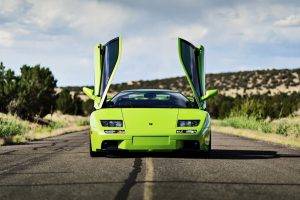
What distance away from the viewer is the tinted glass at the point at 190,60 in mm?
12719

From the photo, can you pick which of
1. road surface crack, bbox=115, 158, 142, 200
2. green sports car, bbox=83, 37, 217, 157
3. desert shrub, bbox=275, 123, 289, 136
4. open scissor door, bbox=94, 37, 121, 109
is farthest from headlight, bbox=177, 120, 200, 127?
desert shrub, bbox=275, 123, 289, 136

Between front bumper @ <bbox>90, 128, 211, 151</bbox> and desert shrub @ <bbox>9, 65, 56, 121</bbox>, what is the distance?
108 feet

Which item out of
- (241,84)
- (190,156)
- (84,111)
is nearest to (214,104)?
(84,111)

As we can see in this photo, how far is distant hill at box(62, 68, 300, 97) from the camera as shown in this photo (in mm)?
94812

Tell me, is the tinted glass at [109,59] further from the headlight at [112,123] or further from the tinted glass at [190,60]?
the tinted glass at [190,60]

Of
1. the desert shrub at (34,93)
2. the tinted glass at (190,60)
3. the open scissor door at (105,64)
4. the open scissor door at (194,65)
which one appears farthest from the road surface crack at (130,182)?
the desert shrub at (34,93)

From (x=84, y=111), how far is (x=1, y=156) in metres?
64.1

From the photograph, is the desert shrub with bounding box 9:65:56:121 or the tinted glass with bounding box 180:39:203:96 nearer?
the tinted glass with bounding box 180:39:203:96

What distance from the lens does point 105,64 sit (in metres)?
12.7

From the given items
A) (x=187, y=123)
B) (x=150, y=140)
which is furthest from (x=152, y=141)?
(x=187, y=123)

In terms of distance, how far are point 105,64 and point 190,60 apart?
1.79 m

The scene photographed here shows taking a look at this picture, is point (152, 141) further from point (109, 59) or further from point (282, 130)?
point (282, 130)

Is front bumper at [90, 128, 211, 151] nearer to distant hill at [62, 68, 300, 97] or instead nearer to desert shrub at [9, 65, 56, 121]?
desert shrub at [9, 65, 56, 121]

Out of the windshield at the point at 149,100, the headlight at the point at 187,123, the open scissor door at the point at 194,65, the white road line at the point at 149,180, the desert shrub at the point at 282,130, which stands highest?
the open scissor door at the point at 194,65
